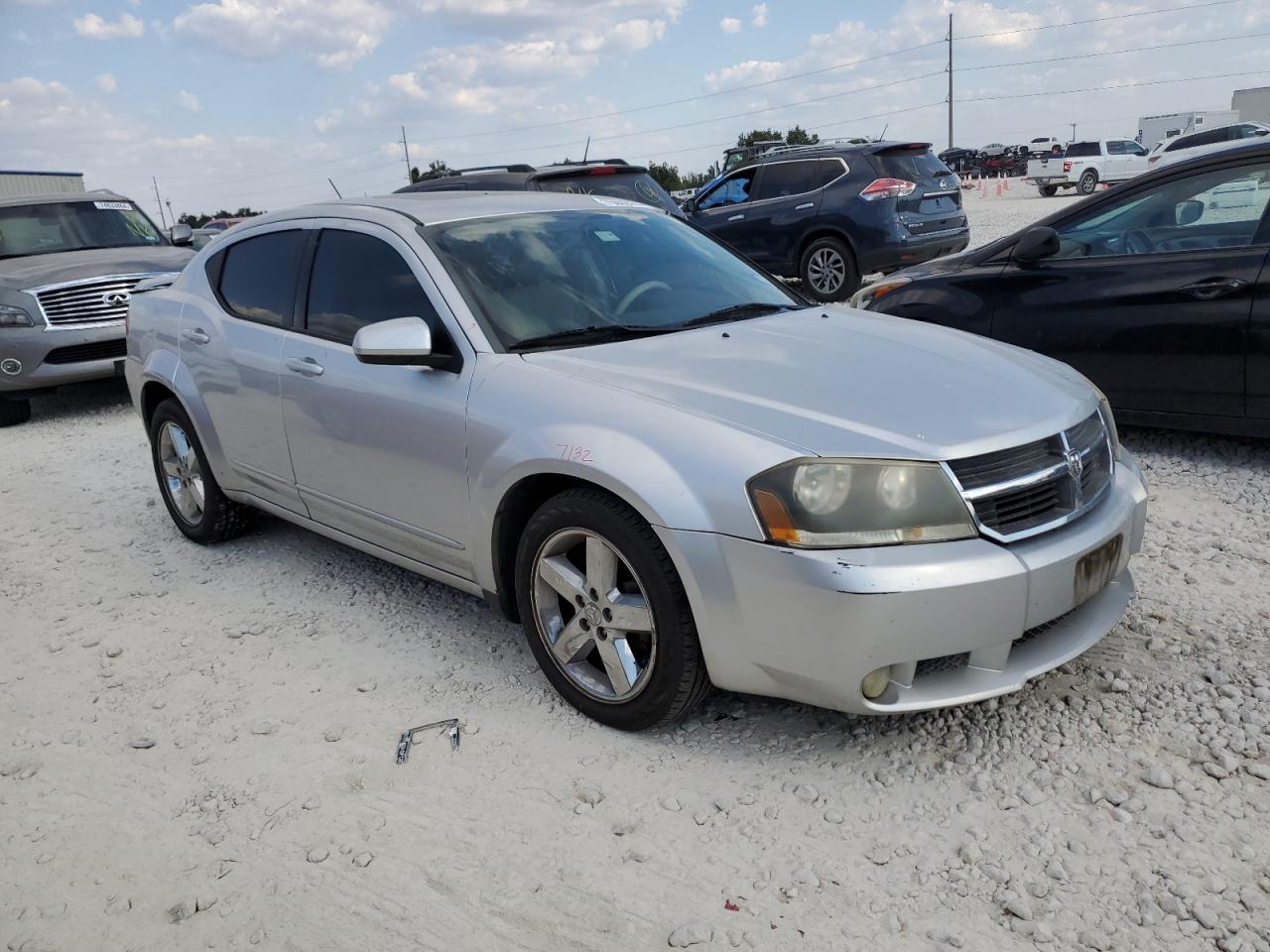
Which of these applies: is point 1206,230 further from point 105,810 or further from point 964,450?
point 105,810

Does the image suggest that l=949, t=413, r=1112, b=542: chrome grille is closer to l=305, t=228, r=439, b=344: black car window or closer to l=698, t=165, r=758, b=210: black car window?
l=305, t=228, r=439, b=344: black car window

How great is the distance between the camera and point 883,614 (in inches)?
101

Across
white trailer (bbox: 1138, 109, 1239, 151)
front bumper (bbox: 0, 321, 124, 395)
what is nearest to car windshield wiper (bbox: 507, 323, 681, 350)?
front bumper (bbox: 0, 321, 124, 395)

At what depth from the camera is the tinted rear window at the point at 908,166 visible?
11664 millimetres

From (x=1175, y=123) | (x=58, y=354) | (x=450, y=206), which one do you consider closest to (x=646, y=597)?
(x=450, y=206)

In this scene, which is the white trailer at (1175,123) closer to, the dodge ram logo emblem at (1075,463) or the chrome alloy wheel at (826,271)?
the chrome alloy wheel at (826,271)

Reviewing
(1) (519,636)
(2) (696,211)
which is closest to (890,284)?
(1) (519,636)

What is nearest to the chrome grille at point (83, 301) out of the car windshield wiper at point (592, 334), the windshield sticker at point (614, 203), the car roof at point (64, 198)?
the car roof at point (64, 198)

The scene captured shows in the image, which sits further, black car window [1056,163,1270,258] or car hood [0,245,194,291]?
car hood [0,245,194,291]

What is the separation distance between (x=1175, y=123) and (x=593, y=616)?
59823 mm

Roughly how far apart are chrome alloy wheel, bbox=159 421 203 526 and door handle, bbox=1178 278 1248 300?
476 cm

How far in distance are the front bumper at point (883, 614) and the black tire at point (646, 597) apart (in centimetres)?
7

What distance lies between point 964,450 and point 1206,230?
3.26 meters

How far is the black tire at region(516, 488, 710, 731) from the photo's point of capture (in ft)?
9.36
